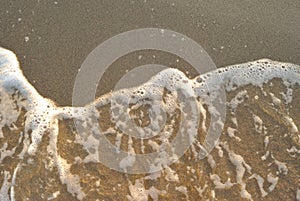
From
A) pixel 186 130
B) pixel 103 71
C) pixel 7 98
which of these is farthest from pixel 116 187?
pixel 7 98

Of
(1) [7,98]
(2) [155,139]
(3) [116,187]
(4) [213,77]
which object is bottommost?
(3) [116,187]

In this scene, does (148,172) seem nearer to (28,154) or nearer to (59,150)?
(59,150)

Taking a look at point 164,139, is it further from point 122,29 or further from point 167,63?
point 122,29

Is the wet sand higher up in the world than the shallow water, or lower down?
higher up

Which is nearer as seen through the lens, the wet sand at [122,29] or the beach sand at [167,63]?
the beach sand at [167,63]

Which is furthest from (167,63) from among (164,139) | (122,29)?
(164,139)
